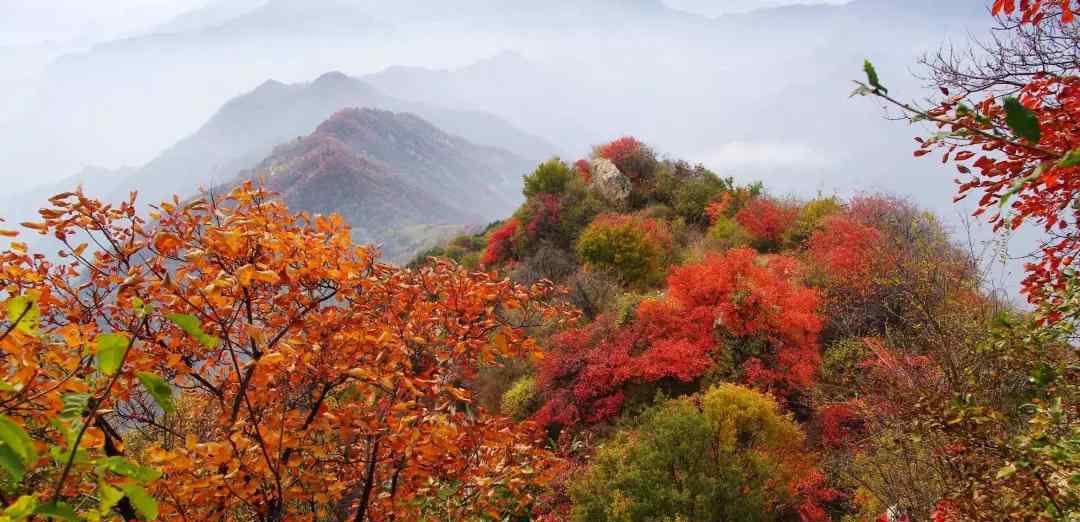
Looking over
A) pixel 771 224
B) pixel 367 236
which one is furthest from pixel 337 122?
pixel 771 224

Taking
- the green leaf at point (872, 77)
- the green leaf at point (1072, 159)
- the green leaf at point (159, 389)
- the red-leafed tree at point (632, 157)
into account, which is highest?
the red-leafed tree at point (632, 157)

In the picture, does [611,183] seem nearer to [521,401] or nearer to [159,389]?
[521,401]

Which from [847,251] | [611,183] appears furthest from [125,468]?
[611,183]

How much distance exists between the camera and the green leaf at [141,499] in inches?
→ 51.5

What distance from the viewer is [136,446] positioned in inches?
364

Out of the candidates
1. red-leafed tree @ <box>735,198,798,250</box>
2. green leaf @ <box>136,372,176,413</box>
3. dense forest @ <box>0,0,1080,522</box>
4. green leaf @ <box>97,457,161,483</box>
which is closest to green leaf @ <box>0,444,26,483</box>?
dense forest @ <box>0,0,1080,522</box>

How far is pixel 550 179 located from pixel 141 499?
3103cm

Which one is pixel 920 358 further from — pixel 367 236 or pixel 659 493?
Answer: pixel 367 236

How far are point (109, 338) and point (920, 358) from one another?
36.6ft

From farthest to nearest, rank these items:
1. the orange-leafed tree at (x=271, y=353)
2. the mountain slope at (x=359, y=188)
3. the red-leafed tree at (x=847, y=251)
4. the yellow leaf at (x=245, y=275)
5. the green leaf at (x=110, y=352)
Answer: the mountain slope at (x=359, y=188) < the red-leafed tree at (x=847, y=251) < the orange-leafed tree at (x=271, y=353) < the yellow leaf at (x=245, y=275) < the green leaf at (x=110, y=352)

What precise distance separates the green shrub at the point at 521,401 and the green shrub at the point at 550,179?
630 inches

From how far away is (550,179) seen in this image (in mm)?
31922

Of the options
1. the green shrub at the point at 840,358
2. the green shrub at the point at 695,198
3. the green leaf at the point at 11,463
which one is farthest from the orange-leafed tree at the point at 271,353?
the green shrub at the point at 695,198

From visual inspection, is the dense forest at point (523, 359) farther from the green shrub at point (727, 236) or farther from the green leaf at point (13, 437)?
the green shrub at point (727, 236)
